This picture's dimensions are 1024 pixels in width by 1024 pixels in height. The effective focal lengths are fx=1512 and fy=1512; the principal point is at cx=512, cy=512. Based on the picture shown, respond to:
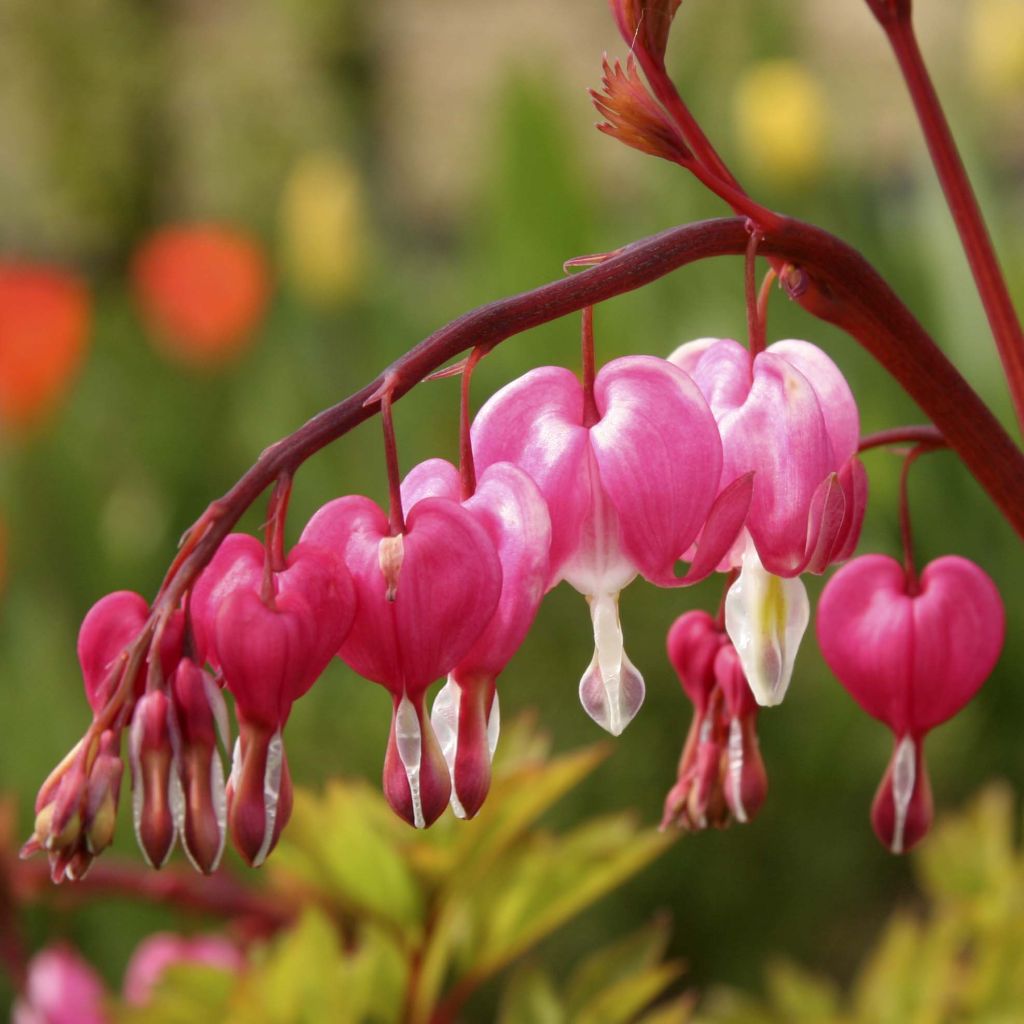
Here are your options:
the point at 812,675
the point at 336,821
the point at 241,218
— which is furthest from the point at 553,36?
the point at 336,821

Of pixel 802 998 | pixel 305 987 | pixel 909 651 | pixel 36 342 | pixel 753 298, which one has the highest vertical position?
pixel 36 342

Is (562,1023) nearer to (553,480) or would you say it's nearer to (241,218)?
(553,480)

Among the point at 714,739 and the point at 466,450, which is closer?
the point at 466,450

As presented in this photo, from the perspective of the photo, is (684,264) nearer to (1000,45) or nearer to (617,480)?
(617,480)

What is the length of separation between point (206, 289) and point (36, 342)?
0.26 meters

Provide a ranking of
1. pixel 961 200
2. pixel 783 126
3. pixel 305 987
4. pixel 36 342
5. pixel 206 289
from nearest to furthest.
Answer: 1. pixel 961 200
2. pixel 305 987
3. pixel 783 126
4. pixel 36 342
5. pixel 206 289

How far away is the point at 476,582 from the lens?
1.14ft

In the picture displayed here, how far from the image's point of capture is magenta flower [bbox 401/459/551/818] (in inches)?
14.1

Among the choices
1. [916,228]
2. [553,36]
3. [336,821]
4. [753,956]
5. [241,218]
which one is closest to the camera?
[336,821]

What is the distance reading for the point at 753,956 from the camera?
1.43 metres

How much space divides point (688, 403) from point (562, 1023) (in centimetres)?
35

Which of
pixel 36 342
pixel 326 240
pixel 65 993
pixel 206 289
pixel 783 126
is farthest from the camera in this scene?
pixel 326 240

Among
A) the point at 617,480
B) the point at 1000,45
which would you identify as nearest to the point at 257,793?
the point at 617,480

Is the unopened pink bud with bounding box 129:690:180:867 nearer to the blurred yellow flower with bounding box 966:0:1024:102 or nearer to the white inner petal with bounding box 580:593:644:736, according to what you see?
the white inner petal with bounding box 580:593:644:736
